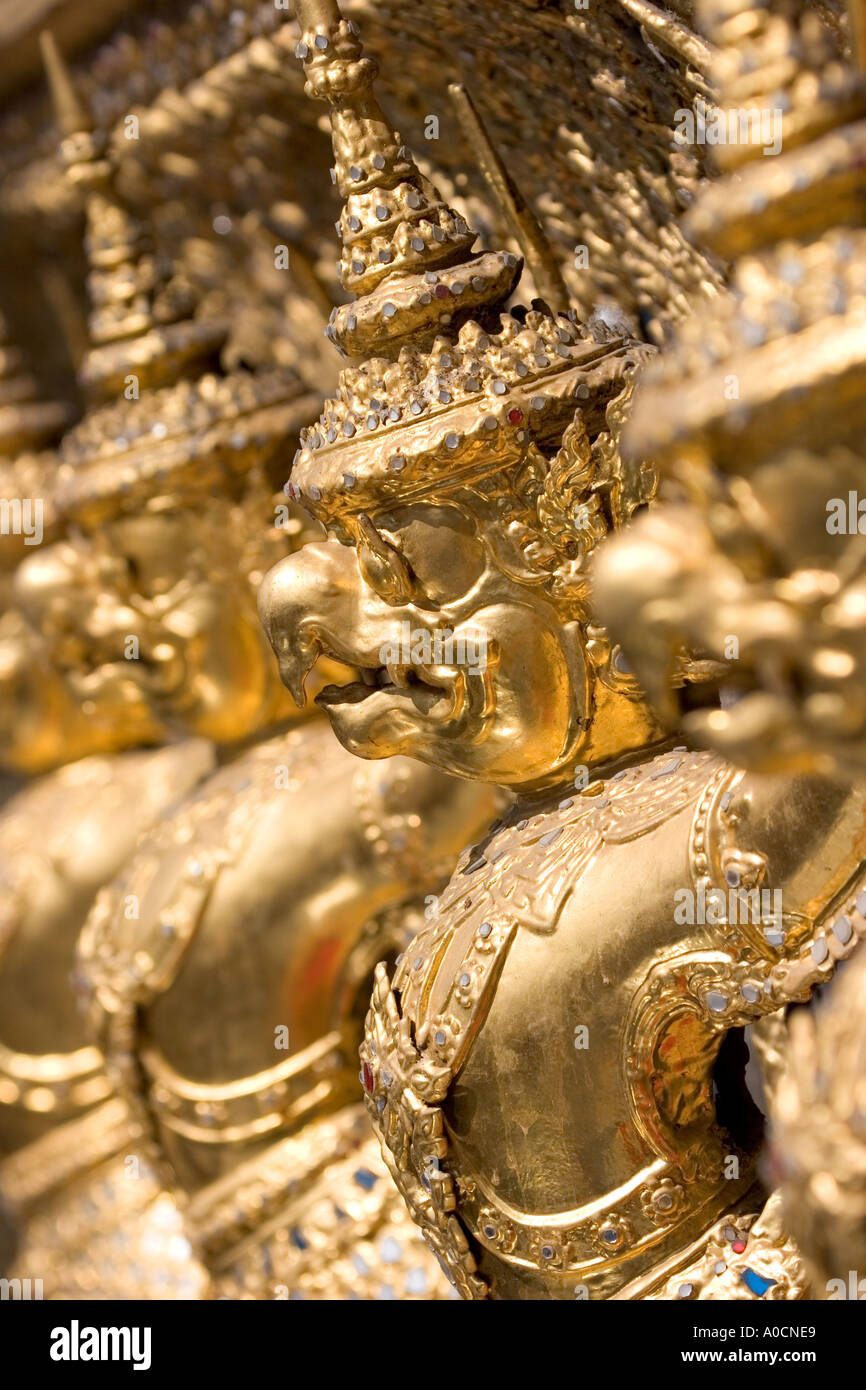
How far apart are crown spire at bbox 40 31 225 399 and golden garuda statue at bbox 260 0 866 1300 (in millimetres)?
573

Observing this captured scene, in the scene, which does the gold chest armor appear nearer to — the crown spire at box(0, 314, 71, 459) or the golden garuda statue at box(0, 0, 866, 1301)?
the golden garuda statue at box(0, 0, 866, 1301)

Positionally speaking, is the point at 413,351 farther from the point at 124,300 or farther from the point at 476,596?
the point at 124,300

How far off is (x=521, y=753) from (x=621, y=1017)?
0.18 metres

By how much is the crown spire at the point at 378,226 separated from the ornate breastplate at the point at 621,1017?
1.06 feet

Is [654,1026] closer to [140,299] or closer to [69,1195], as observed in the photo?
[140,299]

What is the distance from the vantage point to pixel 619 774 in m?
1.27

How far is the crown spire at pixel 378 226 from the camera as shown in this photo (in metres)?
1.20

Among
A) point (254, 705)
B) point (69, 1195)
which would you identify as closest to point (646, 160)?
point (254, 705)

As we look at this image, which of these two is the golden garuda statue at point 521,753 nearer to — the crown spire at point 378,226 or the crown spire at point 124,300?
the crown spire at point 378,226

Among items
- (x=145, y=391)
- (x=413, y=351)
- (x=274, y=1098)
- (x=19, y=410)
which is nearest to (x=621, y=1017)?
(x=413, y=351)

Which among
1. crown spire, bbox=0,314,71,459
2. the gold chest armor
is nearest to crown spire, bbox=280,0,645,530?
the gold chest armor

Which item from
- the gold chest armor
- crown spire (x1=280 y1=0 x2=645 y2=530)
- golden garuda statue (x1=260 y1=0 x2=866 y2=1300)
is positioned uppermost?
crown spire (x1=280 y1=0 x2=645 y2=530)

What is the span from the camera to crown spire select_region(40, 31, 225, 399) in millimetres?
1780

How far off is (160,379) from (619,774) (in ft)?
2.37
